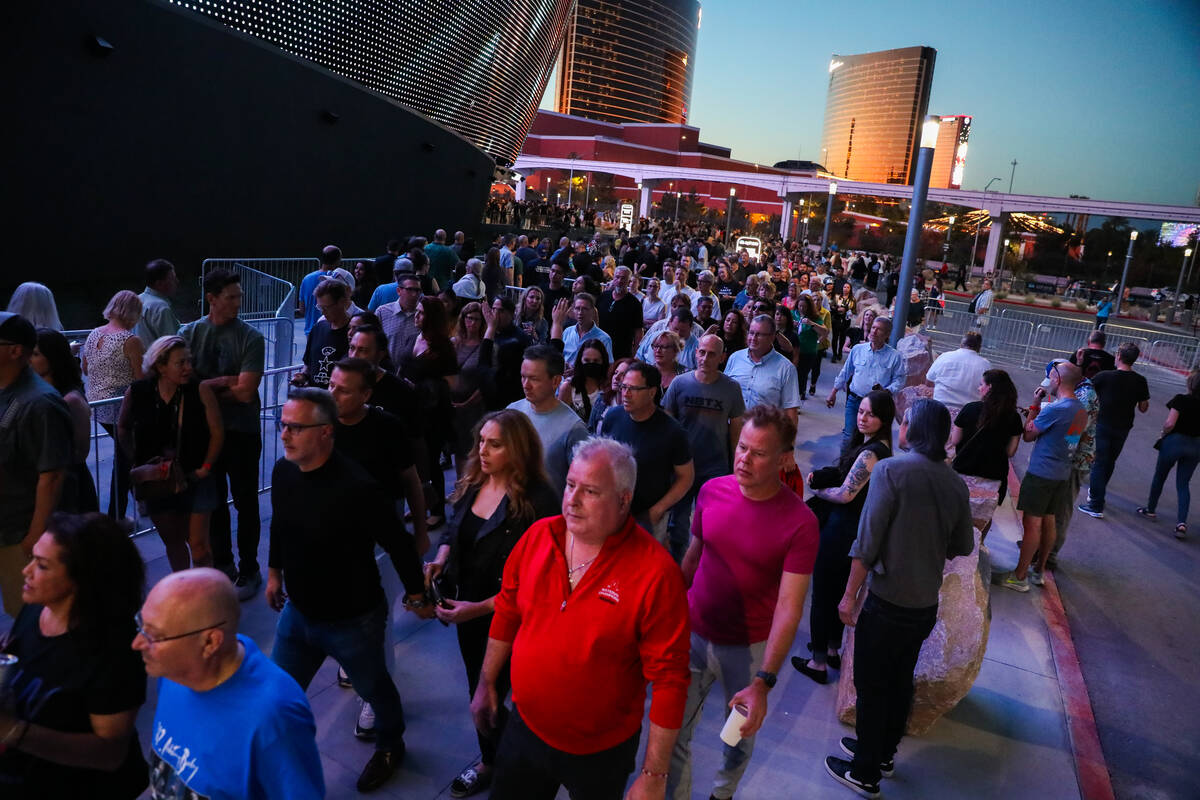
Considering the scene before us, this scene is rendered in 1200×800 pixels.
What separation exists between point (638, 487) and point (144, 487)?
105 inches

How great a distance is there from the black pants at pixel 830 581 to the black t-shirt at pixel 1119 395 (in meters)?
5.43

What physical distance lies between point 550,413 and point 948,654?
2626 millimetres

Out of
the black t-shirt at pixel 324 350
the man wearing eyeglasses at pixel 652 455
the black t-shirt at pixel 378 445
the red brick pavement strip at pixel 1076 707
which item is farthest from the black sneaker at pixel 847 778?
the black t-shirt at pixel 324 350

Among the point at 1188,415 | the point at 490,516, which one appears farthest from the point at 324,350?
the point at 1188,415

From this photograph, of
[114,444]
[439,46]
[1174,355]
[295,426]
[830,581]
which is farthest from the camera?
[439,46]

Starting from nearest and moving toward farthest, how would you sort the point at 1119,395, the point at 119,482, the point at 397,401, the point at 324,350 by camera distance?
the point at 397,401, the point at 119,482, the point at 324,350, the point at 1119,395

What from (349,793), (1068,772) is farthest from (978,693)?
(349,793)

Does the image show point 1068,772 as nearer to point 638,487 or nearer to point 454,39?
point 638,487

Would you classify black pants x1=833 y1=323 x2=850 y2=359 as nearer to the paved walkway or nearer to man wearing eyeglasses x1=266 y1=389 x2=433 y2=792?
the paved walkway

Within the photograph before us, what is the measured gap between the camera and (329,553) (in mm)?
3012

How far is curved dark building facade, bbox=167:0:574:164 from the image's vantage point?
17.1m

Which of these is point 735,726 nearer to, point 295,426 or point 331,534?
point 331,534

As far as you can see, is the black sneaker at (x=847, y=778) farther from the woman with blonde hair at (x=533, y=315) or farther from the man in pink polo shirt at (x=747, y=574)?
the woman with blonde hair at (x=533, y=315)

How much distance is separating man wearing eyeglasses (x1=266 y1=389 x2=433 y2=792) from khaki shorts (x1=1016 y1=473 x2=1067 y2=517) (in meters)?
5.21
